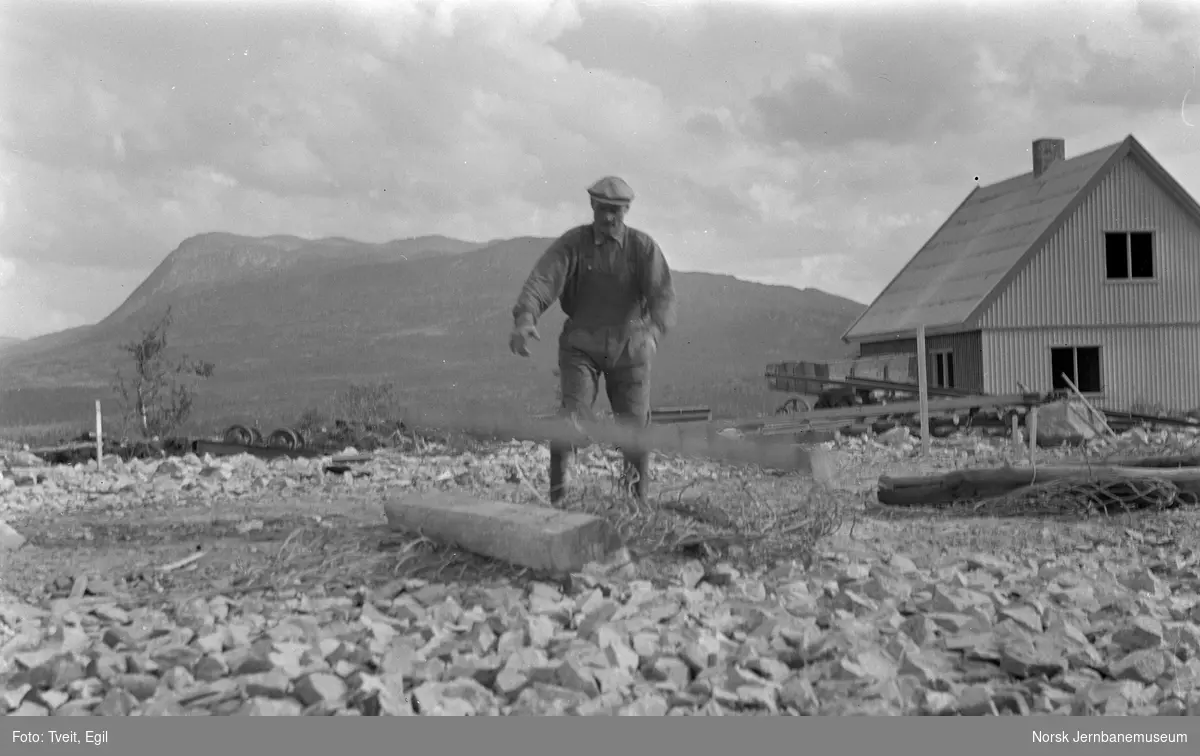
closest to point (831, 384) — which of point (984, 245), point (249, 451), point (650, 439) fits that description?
point (984, 245)

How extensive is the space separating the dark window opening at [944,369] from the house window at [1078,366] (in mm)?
1859

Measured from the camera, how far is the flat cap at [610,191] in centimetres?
767

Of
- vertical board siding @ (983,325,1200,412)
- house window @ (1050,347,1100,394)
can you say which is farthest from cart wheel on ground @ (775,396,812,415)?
house window @ (1050,347,1100,394)

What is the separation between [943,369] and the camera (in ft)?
80.3

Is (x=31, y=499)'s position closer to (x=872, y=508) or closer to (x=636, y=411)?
(x=636, y=411)

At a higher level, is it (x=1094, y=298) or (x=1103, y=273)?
(x=1103, y=273)

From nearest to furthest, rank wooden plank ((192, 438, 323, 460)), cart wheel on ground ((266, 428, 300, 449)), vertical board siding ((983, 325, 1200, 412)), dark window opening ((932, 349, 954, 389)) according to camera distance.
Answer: wooden plank ((192, 438, 323, 460))
cart wheel on ground ((266, 428, 300, 449))
vertical board siding ((983, 325, 1200, 412))
dark window opening ((932, 349, 954, 389))

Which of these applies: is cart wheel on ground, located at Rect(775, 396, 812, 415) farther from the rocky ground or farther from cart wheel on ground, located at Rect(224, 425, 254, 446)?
the rocky ground

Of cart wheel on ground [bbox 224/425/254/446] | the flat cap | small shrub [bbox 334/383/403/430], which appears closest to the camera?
the flat cap

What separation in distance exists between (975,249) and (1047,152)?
2.74 meters

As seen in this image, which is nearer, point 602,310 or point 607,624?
point 607,624

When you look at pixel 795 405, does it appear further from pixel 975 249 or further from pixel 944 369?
pixel 975 249

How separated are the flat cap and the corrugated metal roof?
16151 millimetres

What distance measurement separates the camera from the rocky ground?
486 centimetres
